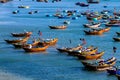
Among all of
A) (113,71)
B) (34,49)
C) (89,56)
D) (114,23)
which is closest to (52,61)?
(89,56)

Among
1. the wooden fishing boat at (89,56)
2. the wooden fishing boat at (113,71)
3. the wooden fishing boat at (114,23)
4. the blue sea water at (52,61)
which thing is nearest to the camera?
the wooden fishing boat at (113,71)

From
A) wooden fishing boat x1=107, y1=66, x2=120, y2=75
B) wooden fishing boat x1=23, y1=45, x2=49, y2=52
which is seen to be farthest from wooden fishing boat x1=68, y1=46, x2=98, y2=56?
wooden fishing boat x1=107, y1=66, x2=120, y2=75

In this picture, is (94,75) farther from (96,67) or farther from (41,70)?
(41,70)

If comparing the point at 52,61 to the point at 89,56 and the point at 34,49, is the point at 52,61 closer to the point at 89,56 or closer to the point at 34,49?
the point at 89,56

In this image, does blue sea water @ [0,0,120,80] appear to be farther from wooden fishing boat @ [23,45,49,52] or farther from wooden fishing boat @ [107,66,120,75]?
wooden fishing boat @ [23,45,49,52]

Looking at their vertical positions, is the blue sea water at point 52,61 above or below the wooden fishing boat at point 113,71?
below

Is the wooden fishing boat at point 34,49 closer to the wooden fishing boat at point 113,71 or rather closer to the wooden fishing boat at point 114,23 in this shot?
the wooden fishing boat at point 113,71

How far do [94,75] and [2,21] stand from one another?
64.1 metres

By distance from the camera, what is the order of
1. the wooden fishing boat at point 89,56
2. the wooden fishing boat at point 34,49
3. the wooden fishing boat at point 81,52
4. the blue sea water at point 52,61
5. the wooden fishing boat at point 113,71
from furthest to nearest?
the wooden fishing boat at point 34,49 < the wooden fishing boat at point 81,52 < the wooden fishing boat at point 89,56 < the blue sea water at point 52,61 < the wooden fishing boat at point 113,71

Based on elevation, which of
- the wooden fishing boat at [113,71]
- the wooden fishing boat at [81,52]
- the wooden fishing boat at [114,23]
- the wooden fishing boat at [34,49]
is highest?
the wooden fishing boat at [113,71]

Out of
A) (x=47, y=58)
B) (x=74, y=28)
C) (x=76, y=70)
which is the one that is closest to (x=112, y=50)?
(x=47, y=58)

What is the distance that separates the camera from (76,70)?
160ft

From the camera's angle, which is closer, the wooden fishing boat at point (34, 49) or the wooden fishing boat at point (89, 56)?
the wooden fishing boat at point (89, 56)

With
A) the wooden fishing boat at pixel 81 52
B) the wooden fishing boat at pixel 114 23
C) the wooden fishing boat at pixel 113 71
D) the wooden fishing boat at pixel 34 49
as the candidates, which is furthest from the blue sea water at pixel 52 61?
the wooden fishing boat at pixel 114 23
